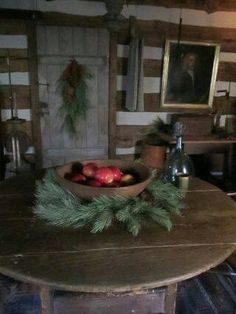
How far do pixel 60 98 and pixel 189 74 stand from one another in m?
1.56

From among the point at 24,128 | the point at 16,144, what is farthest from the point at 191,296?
the point at 24,128

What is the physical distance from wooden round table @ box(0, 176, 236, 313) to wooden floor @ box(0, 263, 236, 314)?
1.58 feet

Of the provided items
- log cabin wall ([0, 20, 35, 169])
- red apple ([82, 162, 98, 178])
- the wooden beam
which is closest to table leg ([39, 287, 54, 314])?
red apple ([82, 162, 98, 178])

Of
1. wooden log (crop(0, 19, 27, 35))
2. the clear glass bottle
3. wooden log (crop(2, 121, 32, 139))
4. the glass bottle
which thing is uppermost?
wooden log (crop(0, 19, 27, 35))

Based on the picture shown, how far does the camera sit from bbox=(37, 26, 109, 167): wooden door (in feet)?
10.6

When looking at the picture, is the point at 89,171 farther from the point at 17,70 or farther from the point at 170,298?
the point at 17,70

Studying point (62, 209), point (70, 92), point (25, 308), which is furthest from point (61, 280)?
point (70, 92)

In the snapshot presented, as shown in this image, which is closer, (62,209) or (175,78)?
(62,209)

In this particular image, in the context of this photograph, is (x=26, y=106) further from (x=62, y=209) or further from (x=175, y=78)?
(x=62, y=209)

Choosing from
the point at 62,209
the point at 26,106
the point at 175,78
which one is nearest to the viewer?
the point at 62,209

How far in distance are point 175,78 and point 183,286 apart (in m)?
2.55

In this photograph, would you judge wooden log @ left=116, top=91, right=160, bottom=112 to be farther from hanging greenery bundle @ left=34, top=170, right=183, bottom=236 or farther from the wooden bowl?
hanging greenery bundle @ left=34, top=170, right=183, bottom=236

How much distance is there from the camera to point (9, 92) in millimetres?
3281

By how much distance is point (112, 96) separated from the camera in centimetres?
348
